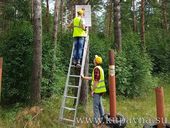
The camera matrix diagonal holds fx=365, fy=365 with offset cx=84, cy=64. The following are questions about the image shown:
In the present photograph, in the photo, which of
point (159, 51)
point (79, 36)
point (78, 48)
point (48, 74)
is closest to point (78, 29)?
point (79, 36)

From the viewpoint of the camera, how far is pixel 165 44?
25.4 meters

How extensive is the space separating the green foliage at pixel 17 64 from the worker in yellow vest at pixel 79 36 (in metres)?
2.25

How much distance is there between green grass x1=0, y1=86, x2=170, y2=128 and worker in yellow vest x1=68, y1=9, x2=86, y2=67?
1.60m

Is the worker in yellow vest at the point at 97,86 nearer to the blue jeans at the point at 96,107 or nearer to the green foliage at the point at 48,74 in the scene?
the blue jeans at the point at 96,107

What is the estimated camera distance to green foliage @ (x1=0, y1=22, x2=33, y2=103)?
12.8m

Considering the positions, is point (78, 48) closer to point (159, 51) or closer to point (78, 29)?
point (78, 29)

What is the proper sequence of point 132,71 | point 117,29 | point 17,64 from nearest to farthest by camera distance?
1. point 17,64
2. point 132,71
3. point 117,29

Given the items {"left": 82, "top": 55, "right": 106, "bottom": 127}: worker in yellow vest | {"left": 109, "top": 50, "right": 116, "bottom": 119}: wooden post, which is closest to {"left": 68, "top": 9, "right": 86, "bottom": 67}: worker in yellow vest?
{"left": 82, "top": 55, "right": 106, "bottom": 127}: worker in yellow vest

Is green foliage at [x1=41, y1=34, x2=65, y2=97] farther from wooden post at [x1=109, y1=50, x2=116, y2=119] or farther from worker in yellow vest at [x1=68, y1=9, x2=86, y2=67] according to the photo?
wooden post at [x1=109, y1=50, x2=116, y2=119]

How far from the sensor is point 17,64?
12.9m

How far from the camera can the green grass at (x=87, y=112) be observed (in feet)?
34.2

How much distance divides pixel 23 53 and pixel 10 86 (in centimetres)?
125

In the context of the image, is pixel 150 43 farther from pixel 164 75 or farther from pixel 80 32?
pixel 80 32

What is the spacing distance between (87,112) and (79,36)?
2.39m
